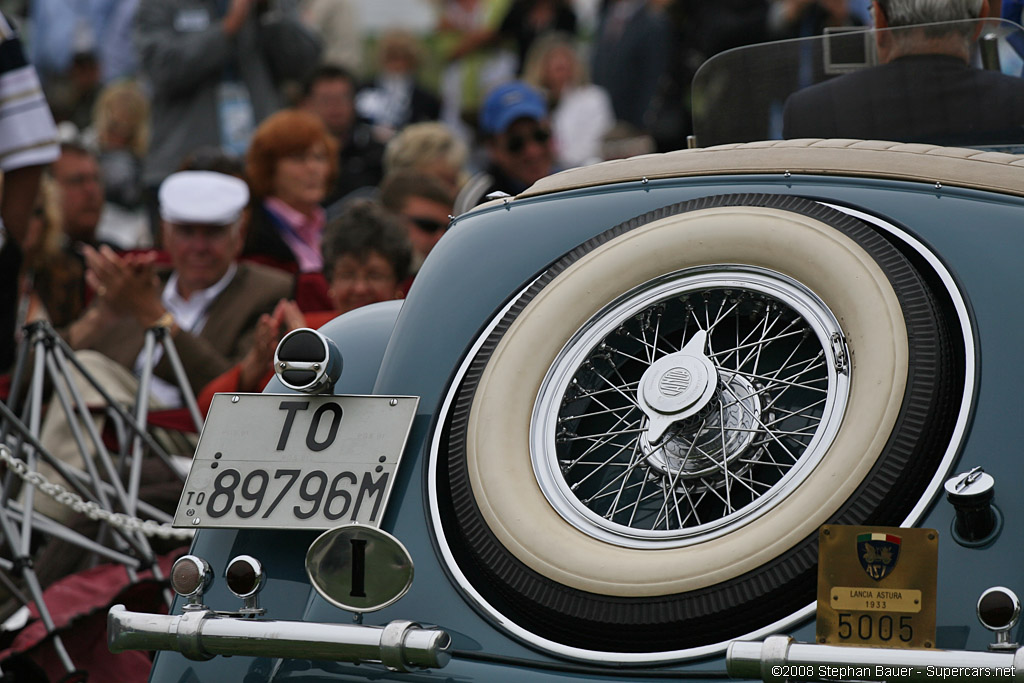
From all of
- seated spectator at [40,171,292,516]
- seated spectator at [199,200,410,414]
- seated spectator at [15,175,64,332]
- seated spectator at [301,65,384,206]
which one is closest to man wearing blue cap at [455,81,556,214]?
seated spectator at [301,65,384,206]

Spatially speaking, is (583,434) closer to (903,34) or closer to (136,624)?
(136,624)

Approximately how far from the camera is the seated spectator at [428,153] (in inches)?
324

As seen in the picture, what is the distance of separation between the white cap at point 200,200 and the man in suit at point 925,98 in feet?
10.2

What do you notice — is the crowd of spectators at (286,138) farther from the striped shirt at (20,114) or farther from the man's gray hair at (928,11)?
the man's gray hair at (928,11)

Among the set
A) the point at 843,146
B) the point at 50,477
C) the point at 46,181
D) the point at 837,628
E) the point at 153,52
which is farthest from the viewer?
the point at 153,52

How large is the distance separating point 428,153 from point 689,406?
573 cm

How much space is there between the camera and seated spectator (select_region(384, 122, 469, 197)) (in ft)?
27.0

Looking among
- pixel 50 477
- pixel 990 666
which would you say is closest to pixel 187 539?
pixel 50 477

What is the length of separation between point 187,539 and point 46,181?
3.79 meters

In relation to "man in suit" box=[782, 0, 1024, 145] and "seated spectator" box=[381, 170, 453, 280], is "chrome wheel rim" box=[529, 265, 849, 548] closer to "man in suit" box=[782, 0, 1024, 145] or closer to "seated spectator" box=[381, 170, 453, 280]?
"man in suit" box=[782, 0, 1024, 145]

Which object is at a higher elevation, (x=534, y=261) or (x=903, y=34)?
(x=903, y=34)

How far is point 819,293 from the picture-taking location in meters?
2.74

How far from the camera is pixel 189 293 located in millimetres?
6449

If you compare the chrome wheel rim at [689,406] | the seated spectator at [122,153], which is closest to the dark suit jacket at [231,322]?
the chrome wheel rim at [689,406]
